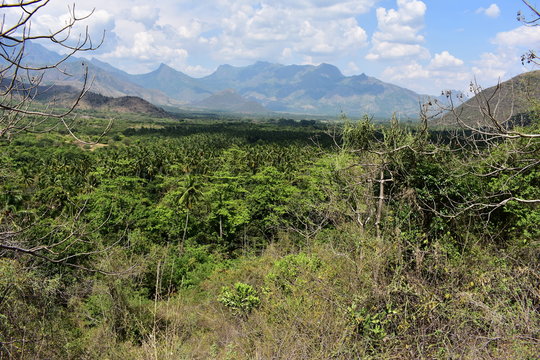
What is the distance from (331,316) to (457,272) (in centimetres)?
257

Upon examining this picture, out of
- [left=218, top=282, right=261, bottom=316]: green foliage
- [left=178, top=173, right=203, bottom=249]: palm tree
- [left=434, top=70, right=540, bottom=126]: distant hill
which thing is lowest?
[left=218, top=282, right=261, bottom=316]: green foliage

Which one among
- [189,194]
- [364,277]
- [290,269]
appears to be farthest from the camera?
[189,194]

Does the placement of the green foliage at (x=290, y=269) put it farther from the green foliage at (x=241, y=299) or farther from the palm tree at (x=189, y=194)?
the palm tree at (x=189, y=194)

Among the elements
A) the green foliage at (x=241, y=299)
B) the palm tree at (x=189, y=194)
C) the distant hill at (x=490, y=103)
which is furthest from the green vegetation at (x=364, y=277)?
the palm tree at (x=189, y=194)

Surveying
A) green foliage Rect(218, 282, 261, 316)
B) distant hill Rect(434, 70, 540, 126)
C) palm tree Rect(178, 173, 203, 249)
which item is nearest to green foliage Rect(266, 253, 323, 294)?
green foliage Rect(218, 282, 261, 316)

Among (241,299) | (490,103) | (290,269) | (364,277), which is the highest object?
(490,103)

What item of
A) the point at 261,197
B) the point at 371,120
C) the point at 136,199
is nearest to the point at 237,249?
the point at 261,197

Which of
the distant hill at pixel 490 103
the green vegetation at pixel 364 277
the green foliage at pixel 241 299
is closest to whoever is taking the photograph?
the distant hill at pixel 490 103

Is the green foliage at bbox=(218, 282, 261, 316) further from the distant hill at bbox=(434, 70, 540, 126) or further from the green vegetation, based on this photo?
the distant hill at bbox=(434, 70, 540, 126)

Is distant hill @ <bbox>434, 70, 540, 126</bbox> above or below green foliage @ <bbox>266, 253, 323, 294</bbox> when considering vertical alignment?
above

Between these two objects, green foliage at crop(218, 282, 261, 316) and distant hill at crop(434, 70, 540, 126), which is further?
green foliage at crop(218, 282, 261, 316)

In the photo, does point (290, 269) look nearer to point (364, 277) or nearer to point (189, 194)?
point (364, 277)

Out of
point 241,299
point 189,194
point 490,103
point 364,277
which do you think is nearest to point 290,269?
point 241,299

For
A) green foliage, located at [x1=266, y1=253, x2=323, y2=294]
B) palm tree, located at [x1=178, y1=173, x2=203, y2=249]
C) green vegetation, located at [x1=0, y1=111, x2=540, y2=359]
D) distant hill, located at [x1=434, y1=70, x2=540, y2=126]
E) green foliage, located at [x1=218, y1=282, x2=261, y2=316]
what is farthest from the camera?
palm tree, located at [x1=178, y1=173, x2=203, y2=249]
